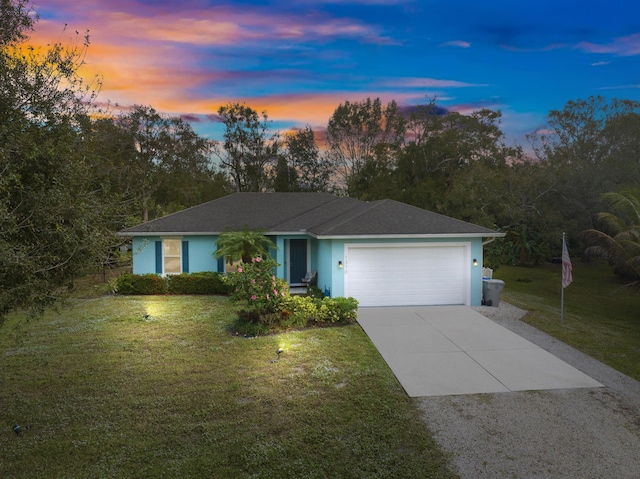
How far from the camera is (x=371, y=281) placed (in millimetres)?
14156

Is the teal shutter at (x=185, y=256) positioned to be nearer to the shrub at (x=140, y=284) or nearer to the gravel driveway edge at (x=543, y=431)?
the shrub at (x=140, y=284)

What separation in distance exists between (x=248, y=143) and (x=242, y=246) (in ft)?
92.9

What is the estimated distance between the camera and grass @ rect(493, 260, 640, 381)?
403 inches

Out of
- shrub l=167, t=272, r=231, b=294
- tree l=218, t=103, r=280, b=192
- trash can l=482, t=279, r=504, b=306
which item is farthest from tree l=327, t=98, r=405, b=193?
trash can l=482, t=279, r=504, b=306

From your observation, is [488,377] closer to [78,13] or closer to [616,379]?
[616,379]

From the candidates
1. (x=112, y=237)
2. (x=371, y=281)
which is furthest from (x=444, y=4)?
(x=112, y=237)

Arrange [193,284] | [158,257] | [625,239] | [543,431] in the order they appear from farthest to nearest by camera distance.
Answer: [158,257]
[193,284]
[625,239]
[543,431]

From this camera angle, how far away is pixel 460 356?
30.7 feet

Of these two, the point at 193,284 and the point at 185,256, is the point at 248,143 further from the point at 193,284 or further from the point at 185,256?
the point at 193,284

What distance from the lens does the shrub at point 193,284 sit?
55.5ft

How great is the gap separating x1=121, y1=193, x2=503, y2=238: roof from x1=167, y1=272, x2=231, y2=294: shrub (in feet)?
6.61

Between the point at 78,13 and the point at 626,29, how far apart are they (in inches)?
1033

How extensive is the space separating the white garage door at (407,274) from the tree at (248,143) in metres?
30.4

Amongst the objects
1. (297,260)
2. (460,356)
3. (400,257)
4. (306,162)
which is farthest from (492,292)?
(306,162)
